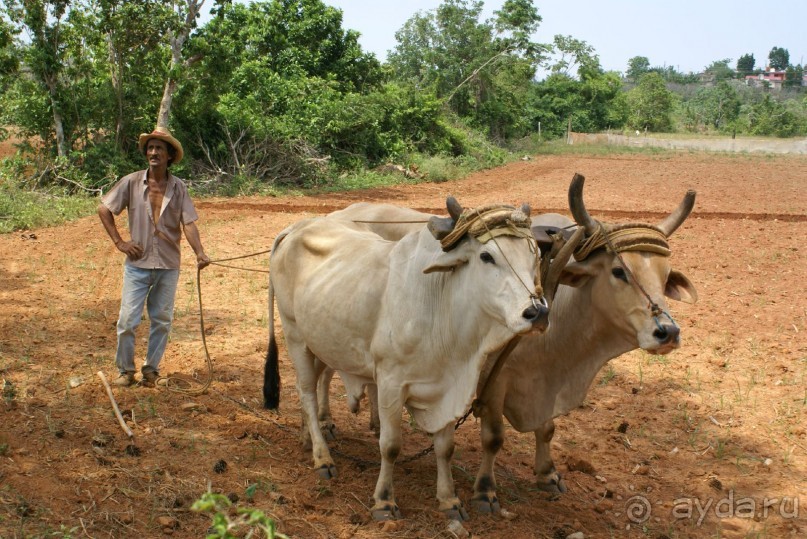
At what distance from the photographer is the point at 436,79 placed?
35781mm

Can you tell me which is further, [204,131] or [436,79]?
[436,79]

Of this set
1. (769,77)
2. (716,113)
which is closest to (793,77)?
(769,77)

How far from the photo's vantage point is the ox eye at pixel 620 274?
4.21 m

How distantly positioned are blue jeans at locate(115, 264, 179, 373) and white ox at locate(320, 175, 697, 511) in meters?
1.98

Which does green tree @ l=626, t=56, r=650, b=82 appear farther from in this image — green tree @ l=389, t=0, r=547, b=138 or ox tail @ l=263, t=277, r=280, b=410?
ox tail @ l=263, t=277, r=280, b=410

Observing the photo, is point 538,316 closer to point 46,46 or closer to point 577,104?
point 46,46

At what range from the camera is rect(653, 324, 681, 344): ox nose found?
12.9ft

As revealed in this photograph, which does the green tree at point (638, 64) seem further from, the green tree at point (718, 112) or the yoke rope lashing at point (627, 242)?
the yoke rope lashing at point (627, 242)

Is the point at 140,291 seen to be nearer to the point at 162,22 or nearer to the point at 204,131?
the point at 162,22

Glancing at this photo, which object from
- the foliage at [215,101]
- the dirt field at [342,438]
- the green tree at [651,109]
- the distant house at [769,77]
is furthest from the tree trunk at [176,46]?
the distant house at [769,77]

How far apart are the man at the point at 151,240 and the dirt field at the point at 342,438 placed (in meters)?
0.38

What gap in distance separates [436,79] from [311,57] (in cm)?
1406

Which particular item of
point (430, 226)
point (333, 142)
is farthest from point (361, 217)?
point (333, 142)

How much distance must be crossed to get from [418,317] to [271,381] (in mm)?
1805
